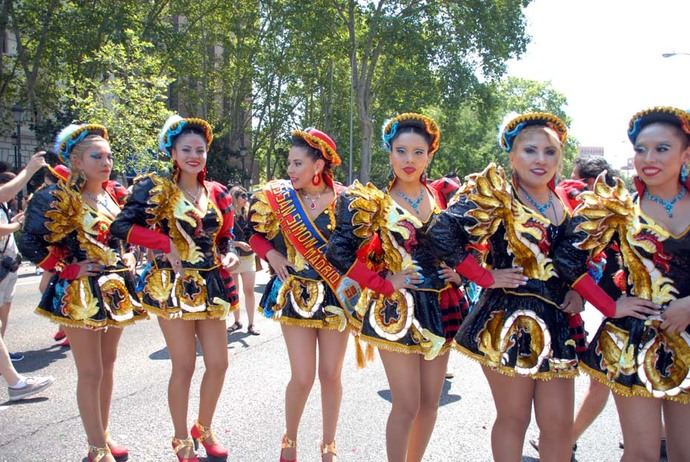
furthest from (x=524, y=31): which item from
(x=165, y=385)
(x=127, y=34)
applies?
(x=165, y=385)

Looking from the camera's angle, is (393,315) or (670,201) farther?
(393,315)

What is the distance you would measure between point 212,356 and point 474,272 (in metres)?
1.83

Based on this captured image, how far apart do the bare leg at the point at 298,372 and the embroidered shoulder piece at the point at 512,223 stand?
131cm

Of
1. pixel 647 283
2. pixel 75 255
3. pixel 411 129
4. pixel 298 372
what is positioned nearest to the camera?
pixel 647 283

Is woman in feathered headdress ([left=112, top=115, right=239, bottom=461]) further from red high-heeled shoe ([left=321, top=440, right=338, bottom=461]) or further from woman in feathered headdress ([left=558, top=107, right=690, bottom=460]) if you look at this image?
woman in feathered headdress ([left=558, top=107, right=690, bottom=460])

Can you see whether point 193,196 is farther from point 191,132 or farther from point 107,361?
point 107,361

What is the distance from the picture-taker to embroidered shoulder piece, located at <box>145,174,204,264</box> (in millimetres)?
3738

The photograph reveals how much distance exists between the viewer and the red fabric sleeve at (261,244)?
3.90m

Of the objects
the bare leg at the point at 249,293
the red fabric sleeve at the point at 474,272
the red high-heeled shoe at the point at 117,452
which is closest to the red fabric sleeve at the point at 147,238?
the red high-heeled shoe at the point at 117,452

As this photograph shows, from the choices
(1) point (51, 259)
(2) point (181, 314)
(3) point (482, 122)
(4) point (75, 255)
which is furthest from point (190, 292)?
(3) point (482, 122)

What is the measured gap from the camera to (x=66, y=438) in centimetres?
424

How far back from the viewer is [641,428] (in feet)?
8.43

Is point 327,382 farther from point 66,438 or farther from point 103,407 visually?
point 66,438

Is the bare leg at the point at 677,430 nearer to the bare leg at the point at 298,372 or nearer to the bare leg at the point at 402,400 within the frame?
the bare leg at the point at 402,400
